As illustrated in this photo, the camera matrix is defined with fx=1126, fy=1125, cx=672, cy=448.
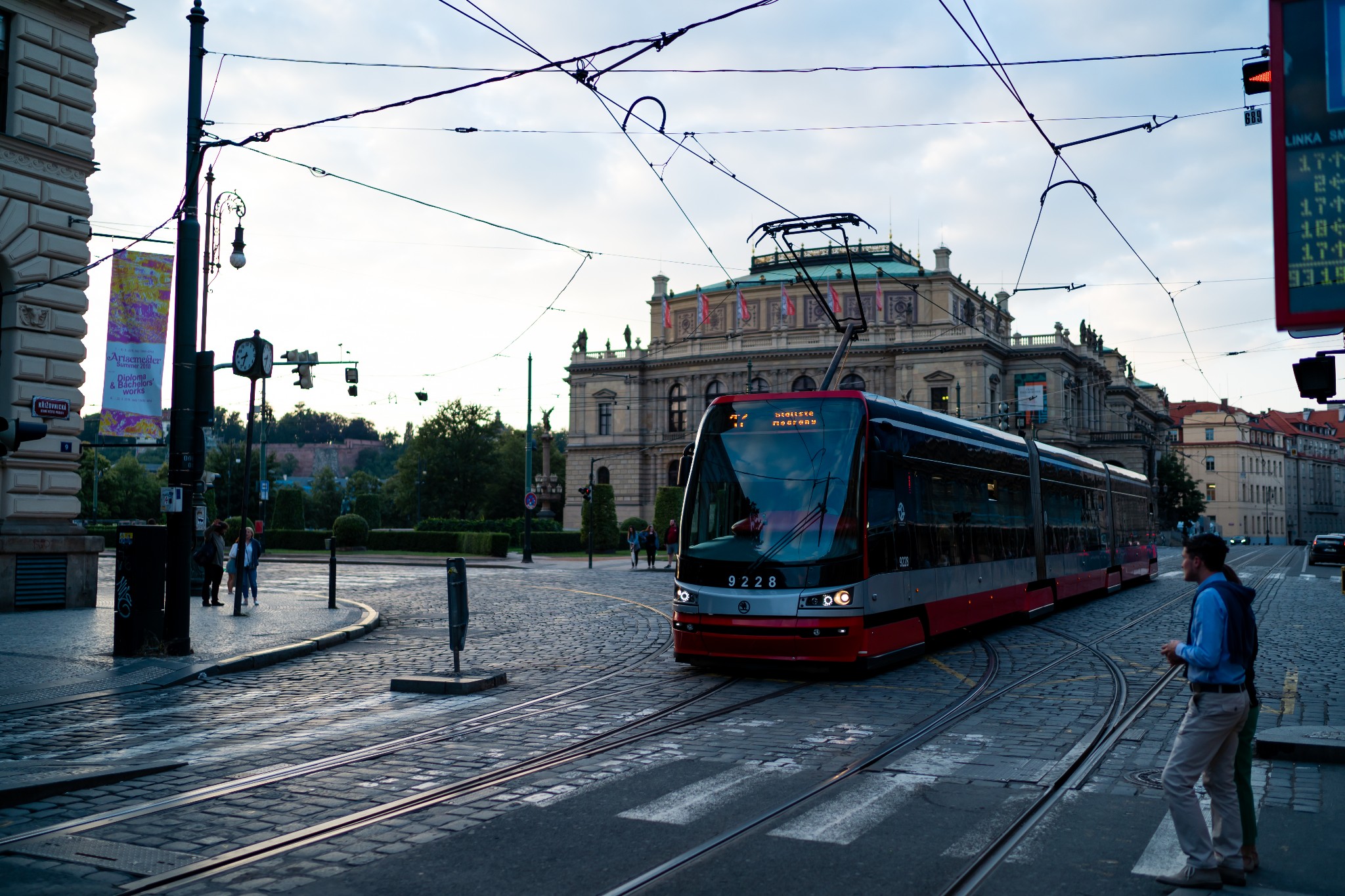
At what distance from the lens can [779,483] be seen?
11.8 m

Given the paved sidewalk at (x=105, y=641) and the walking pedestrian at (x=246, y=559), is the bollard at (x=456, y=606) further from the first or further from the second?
the walking pedestrian at (x=246, y=559)

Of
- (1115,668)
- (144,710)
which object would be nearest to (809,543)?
(1115,668)

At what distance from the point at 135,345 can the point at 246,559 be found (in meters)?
4.14

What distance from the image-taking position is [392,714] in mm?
9828

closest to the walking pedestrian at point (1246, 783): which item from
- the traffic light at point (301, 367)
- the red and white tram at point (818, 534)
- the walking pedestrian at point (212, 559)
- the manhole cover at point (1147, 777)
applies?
the manhole cover at point (1147, 777)

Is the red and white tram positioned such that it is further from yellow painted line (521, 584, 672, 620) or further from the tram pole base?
yellow painted line (521, 584, 672, 620)

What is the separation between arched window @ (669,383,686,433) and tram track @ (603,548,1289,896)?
68245 mm

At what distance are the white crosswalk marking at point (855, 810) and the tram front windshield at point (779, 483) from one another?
4.29 meters

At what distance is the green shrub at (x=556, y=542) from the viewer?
188ft

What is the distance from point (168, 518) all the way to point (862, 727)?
911 cm

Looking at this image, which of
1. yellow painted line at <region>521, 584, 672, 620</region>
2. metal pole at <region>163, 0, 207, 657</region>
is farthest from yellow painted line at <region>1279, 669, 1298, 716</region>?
metal pole at <region>163, 0, 207, 657</region>

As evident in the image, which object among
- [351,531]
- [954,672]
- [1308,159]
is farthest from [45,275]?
[351,531]

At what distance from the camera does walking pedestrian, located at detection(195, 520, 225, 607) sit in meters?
19.6

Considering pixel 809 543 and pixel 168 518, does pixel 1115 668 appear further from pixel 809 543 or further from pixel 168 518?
pixel 168 518
